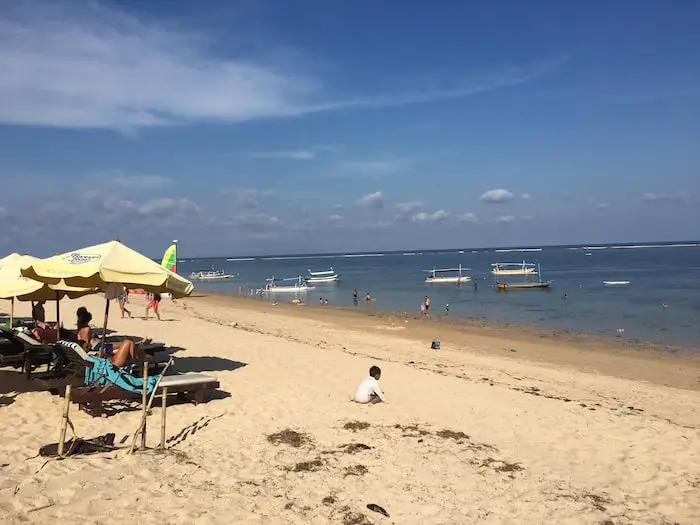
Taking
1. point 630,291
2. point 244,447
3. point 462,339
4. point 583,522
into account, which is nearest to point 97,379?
point 244,447

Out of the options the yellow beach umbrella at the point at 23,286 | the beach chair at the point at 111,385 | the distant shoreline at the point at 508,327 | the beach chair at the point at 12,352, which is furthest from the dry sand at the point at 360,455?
the distant shoreline at the point at 508,327

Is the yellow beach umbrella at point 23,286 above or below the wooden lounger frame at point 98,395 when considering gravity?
above

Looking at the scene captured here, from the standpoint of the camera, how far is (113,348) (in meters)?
9.12

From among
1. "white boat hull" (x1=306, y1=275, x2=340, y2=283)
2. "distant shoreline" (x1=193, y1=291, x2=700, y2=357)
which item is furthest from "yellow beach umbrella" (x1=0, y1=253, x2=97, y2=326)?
"white boat hull" (x1=306, y1=275, x2=340, y2=283)

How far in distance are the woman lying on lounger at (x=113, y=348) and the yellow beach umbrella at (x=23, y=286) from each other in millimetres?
533

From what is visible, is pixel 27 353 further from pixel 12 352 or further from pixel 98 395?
pixel 98 395

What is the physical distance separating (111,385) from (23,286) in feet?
11.5

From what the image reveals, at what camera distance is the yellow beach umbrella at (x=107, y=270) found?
7.25m

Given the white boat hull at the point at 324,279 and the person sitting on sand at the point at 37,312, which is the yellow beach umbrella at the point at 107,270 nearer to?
the person sitting on sand at the point at 37,312

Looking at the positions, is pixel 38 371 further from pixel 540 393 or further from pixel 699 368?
pixel 699 368

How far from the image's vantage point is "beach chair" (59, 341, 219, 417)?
6.99 metres

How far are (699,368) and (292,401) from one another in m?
14.3

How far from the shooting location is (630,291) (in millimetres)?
44250

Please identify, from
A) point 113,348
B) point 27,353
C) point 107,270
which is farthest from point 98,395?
point 27,353
